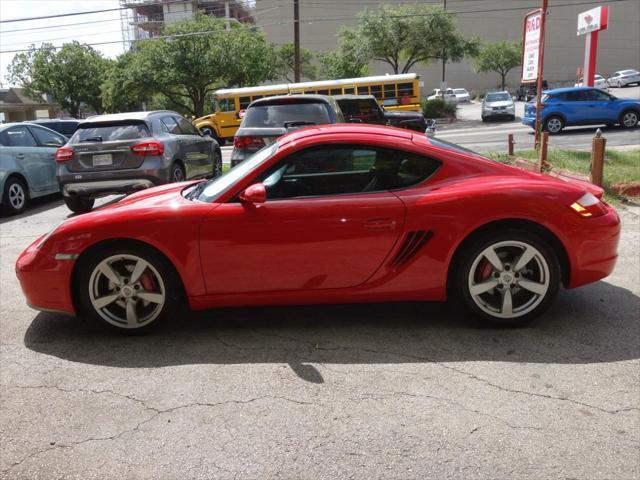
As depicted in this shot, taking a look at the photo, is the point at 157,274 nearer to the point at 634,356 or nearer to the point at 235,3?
the point at 634,356

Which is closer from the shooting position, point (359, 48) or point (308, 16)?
point (359, 48)

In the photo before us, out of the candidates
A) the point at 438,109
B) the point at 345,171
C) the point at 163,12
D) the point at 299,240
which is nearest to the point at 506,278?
the point at 345,171

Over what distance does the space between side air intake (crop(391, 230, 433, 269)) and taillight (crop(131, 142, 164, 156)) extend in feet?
18.3

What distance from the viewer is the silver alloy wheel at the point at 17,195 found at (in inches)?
374

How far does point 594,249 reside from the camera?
12.7ft

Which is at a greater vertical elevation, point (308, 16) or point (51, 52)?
point (308, 16)

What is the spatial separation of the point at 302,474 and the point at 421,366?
3.98ft

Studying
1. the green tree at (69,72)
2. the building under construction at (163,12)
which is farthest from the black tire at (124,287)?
the building under construction at (163,12)

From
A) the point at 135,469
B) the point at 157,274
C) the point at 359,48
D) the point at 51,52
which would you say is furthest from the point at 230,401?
the point at 51,52

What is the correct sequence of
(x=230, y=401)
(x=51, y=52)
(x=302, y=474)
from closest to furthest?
(x=302, y=474) < (x=230, y=401) < (x=51, y=52)

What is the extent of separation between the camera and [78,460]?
106 inches

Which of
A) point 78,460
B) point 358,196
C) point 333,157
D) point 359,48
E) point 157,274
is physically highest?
point 359,48

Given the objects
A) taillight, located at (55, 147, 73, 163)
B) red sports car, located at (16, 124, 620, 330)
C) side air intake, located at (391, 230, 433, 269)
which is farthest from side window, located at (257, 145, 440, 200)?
taillight, located at (55, 147, 73, 163)

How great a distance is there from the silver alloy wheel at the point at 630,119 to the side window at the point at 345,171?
780 inches
